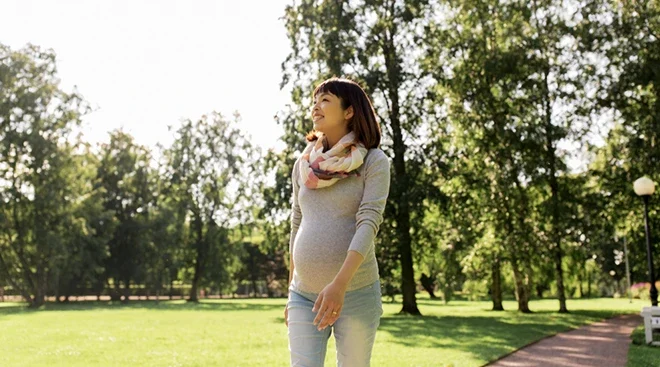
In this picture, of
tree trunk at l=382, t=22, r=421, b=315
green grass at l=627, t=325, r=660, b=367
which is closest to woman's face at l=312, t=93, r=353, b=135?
green grass at l=627, t=325, r=660, b=367

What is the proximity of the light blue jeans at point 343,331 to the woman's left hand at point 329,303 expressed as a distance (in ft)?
0.44

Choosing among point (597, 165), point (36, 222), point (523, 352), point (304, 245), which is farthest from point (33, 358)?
point (36, 222)

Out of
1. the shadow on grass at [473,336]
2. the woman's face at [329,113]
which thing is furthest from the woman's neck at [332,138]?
the shadow on grass at [473,336]

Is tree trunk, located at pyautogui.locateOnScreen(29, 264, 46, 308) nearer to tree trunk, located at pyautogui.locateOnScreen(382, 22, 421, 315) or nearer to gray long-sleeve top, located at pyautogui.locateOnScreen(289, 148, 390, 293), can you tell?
tree trunk, located at pyautogui.locateOnScreen(382, 22, 421, 315)

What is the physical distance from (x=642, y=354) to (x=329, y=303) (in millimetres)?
10654

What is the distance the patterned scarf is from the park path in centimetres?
850

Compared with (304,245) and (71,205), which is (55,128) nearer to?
(71,205)

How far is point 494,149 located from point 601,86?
436 centimetres

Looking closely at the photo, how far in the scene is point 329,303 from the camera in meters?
3.09

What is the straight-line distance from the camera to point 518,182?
27891 millimetres

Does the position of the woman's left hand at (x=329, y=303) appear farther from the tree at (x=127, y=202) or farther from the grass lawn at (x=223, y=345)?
the tree at (x=127, y=202)

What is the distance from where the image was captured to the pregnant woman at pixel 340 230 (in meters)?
3.27

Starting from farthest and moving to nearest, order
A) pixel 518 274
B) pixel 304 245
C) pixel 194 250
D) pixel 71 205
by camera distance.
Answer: pixel 194 250
pixel 71 205
pixel 518 274
pixel 304 245

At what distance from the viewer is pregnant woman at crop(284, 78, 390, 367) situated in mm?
3268
